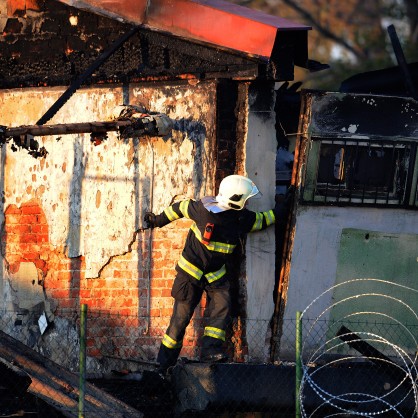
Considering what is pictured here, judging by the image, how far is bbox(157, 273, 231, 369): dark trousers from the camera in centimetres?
1074

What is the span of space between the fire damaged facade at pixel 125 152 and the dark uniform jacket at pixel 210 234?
30 centimetres

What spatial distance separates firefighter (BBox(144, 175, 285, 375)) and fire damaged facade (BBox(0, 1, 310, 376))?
1.08ft

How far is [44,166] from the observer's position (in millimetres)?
11992

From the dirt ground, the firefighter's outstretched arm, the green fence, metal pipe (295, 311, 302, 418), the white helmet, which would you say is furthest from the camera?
the firefighter's outstretched arm

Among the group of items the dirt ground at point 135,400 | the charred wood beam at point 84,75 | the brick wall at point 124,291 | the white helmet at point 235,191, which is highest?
the charred wood beam at point 84,75

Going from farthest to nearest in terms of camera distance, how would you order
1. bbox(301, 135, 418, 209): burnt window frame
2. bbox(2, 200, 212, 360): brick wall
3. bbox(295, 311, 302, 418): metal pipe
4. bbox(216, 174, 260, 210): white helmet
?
bbox(2, 200, 212, 360): brick wall, bbox(301, 135, 418, 209): burnt window frame, bbox(216, 174, 260, 210): white helmet, bbox(295, 311, 302, 418): metal pipe

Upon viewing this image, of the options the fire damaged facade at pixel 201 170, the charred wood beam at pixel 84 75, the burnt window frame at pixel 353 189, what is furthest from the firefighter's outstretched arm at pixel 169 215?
the charred wood beam at pixel 84 75

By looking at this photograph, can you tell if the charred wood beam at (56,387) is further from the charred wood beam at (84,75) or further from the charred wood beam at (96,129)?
the charred wood beam at (84,75)

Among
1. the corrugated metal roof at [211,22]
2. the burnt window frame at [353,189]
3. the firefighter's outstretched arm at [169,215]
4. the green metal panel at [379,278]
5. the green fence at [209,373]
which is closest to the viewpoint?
the green fence at [209,373]

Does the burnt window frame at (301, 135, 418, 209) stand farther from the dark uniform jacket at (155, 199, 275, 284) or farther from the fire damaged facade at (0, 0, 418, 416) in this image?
the dark uniform jacket at (155, 199, 275, 284)

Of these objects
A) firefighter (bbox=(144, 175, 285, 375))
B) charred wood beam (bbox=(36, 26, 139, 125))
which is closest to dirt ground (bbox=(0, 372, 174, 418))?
firefighter (bbox=(144, 175, 285, 375))

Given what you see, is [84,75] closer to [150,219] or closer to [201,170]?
[201,170]

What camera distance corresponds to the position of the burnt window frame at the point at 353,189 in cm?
1108

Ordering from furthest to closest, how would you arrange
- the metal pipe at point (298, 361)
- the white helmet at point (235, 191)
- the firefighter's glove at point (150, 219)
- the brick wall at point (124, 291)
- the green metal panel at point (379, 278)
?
the brick wall at point (124, 291)
the green metal panel at point (379, 278)
the firefighter's glove at point (150, 219)
the white helmet at point (235, 191)
the metal pipe at point (298, 361)
